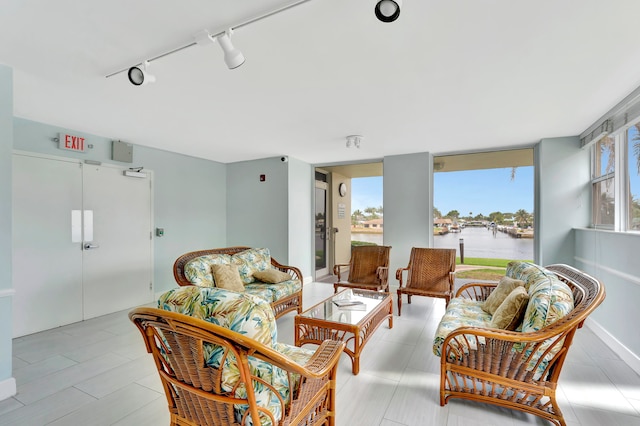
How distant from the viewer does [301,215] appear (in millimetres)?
5875

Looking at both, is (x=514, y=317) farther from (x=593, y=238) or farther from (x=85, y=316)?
(x=85, y=316)

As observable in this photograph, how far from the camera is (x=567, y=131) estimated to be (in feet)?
12.4

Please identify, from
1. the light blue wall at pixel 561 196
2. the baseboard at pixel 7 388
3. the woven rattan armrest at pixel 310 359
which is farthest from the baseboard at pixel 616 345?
the baseboard at pixel 7 388

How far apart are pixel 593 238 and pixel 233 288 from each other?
13.5ft

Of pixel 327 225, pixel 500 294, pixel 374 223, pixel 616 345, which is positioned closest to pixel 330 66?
pixel 500 294

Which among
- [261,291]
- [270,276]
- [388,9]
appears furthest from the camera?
[270,276]

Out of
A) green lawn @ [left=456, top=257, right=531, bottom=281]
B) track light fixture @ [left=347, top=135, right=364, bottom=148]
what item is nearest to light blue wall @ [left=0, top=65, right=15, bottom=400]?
track light fixture @ [left=347, top=135, right=364, bottom=148]

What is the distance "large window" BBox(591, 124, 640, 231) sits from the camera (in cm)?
279

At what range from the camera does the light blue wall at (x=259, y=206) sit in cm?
548

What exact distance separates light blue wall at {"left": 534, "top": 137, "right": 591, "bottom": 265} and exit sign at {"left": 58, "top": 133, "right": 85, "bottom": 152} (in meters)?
6.25

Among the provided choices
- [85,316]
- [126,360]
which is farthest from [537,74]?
[85,316]

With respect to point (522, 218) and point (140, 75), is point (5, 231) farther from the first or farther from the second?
point (522, 218)

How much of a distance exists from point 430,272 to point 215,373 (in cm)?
366

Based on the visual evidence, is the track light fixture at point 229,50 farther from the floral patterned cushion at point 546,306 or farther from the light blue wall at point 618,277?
the light blue wall at point 618,277
